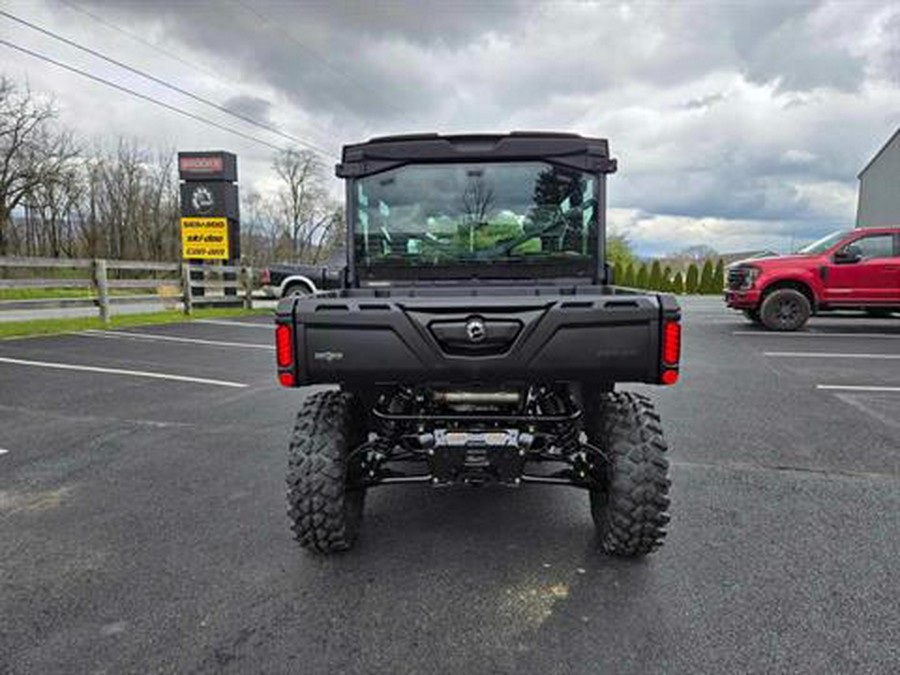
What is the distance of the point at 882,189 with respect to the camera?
Answer: 23.4 metres

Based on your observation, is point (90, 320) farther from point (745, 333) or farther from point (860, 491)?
point (745, 333)

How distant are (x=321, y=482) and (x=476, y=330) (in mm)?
982

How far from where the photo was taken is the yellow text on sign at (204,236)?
15.1 m

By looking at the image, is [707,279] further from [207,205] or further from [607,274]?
[607,274]

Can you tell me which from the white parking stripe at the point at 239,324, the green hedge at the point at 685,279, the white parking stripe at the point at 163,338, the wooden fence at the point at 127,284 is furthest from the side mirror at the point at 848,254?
the green hedge at the point at 685,279

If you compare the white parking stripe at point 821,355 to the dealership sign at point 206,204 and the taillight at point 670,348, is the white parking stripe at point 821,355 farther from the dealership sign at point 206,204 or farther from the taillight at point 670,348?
the dealership sign at point 206,204

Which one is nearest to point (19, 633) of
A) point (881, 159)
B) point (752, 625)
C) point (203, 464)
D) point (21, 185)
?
point (203, 464)

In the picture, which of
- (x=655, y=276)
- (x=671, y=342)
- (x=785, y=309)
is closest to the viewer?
(x=671, y=342)

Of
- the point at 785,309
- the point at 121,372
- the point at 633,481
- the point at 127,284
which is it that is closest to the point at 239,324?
the point at 127,284

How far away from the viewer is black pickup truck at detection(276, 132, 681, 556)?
6.66 feet

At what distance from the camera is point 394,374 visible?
207 centimetres

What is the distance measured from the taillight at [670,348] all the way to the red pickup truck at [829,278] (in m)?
9.28

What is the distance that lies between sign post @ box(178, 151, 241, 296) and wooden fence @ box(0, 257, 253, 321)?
35 cm

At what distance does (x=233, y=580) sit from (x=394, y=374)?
1176 mm
